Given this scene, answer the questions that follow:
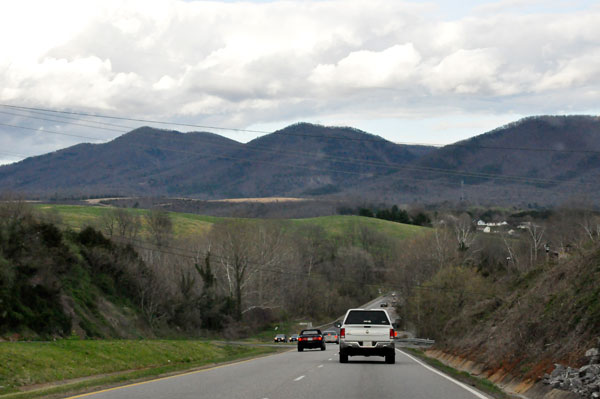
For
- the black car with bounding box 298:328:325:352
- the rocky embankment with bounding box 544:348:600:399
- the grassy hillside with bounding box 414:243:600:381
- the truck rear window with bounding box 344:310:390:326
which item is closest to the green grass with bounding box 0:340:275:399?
the truck rear window with bounding box 344:310:390:326

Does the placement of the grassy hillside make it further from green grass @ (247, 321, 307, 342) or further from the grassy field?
the grassy field

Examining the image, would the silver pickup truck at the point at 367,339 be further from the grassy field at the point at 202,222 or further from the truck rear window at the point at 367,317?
the grassy field at the point at 202,222

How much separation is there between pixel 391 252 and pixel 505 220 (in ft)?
94.2

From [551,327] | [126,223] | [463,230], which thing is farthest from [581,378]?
[126,223]

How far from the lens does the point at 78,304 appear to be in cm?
5697

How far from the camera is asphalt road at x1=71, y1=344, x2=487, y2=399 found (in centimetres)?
1756

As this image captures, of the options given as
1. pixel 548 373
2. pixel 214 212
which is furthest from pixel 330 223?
pixel 548 373

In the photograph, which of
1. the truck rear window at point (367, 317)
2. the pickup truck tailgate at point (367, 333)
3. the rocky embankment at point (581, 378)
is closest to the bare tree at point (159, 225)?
the truck rear window at point (367, 317)

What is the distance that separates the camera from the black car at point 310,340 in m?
47.9

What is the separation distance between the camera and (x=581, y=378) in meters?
16.0

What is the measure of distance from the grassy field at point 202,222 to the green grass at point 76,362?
270ft

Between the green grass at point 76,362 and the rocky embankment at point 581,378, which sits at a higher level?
the rocky embankment at point 581,378

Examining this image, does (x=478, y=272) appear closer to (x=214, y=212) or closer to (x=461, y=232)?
(x=461, y=232)

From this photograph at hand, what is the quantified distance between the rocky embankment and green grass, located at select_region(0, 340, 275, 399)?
38.2 feet
